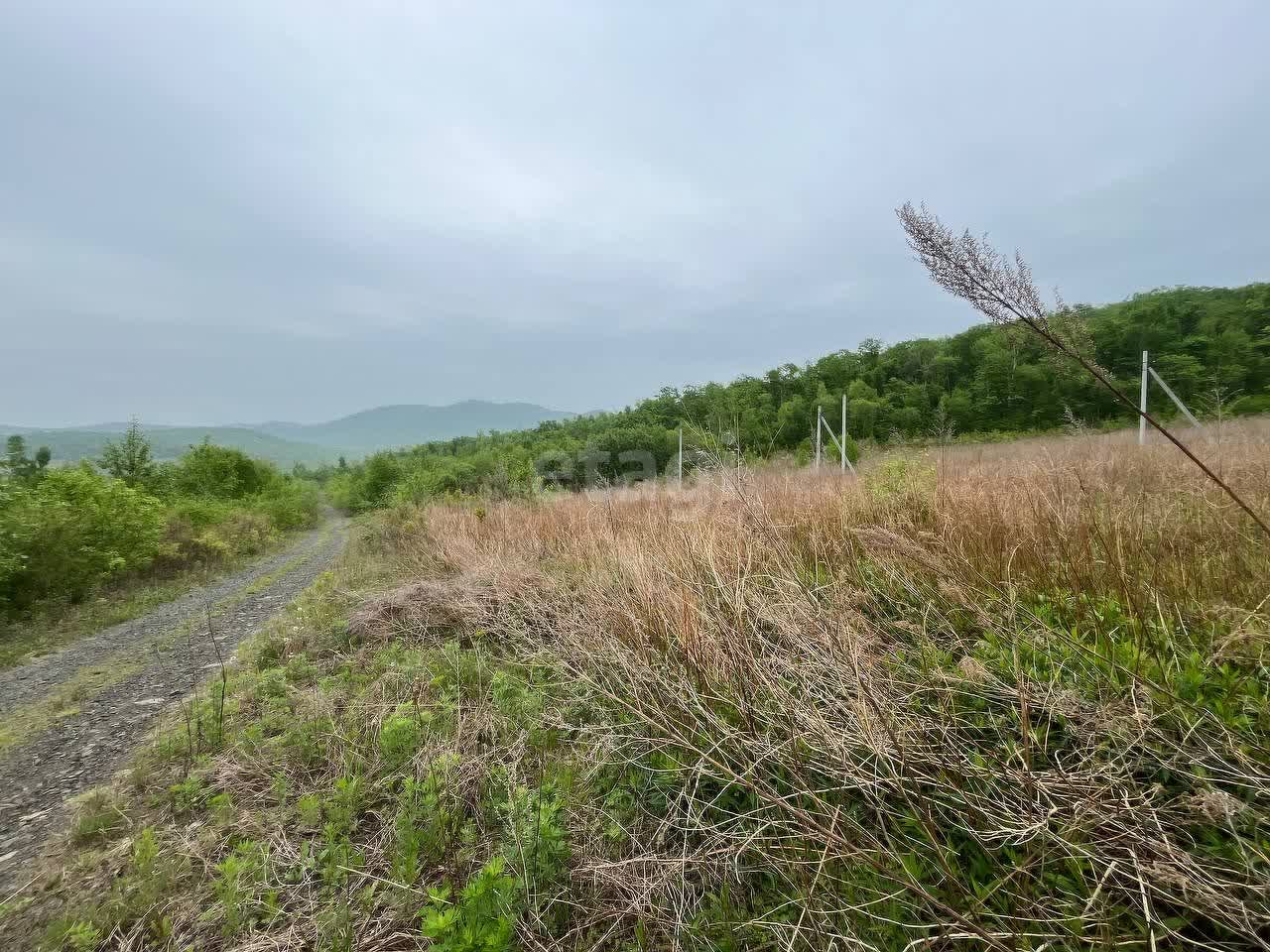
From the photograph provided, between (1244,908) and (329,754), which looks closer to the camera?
(1244,908)

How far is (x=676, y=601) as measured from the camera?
8.06 ft

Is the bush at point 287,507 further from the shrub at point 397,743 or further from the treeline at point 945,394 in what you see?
the shrub at point 397,743

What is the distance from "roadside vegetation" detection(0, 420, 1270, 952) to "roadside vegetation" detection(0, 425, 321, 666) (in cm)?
639

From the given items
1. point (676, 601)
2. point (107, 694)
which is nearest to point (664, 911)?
point (676, 601)

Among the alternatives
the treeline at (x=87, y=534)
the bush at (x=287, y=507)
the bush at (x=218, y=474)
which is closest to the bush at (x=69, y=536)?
the treeline at (x=87, y=534)

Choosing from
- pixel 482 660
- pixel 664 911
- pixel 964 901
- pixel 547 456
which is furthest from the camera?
pixel 547 456

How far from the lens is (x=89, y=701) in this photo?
3818 mm

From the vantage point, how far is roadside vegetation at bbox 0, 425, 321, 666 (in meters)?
6.69

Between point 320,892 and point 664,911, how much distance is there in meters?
1.30

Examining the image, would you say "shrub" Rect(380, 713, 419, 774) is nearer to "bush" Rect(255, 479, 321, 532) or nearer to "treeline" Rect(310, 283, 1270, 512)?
"treeline" Rect(310, 283, 1270, 512)

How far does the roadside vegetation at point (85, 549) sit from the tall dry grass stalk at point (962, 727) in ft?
27.2

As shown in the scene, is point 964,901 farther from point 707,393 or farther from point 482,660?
point 707,393

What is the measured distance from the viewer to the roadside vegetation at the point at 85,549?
669 centimetres

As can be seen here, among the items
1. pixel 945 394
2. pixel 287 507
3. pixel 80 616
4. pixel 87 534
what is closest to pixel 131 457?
pixel 287 507
